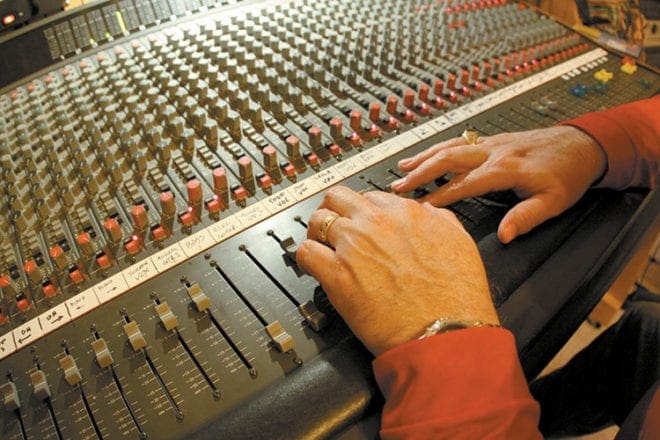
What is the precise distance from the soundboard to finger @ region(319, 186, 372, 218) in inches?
3.7

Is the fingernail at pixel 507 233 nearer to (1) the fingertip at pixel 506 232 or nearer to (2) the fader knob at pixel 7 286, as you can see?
(1) the fingertip at pixel 506 232

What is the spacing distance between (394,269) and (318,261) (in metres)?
0.13

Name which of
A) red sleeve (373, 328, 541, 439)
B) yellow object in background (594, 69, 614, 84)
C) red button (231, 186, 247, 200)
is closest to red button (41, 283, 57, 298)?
red button (231, 186, 247, 200)

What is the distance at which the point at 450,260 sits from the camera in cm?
87

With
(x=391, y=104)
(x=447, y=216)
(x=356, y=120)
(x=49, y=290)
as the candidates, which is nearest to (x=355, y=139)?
(x=356, y=120)

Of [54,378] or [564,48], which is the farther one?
[564,48]

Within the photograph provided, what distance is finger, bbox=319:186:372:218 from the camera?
0.95m

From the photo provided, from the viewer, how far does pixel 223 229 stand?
40.6 inches

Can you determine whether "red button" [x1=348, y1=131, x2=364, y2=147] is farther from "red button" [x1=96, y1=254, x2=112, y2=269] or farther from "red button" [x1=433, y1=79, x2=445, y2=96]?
"red button" [x1=96, y1=254, x2=112, y2=269]

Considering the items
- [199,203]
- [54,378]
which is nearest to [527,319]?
[199,203]

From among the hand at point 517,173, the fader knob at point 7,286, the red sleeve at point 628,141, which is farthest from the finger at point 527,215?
the fader knob at point 7,286

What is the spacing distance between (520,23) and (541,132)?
83cm

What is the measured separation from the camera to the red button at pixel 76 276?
938 millimetres

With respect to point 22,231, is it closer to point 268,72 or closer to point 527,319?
point 268,72
